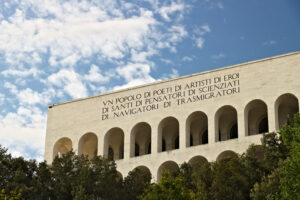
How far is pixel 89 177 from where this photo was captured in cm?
4003

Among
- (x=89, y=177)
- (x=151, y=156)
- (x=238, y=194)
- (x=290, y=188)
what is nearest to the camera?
(x=290, y=188)

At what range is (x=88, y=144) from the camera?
54219 millimetres

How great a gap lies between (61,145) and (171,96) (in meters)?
9.62

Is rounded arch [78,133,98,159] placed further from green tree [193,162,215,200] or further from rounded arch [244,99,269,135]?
green tree [193,162,215,200]

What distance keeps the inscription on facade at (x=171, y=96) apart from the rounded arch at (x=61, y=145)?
360 cm

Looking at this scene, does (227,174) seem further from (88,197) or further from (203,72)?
(203,72)

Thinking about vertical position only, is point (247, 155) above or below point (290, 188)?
above

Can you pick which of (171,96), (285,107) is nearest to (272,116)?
(285,107)

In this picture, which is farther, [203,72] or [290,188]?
[203,72]

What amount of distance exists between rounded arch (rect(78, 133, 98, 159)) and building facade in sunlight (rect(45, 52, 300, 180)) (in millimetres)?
70

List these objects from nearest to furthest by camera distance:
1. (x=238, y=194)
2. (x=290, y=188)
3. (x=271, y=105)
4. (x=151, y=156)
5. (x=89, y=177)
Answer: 1. (x=290, y=188)
2. (x=238, y=194)
3. (x=89, y=177)
4. (x=271, y=105)
5. (x=151, y=156)

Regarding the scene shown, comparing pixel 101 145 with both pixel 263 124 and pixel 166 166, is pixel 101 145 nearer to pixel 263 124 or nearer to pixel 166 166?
pixel 166 166

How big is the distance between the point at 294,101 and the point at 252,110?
112 inches

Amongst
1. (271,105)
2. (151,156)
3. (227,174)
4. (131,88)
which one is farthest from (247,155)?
(131,88)
